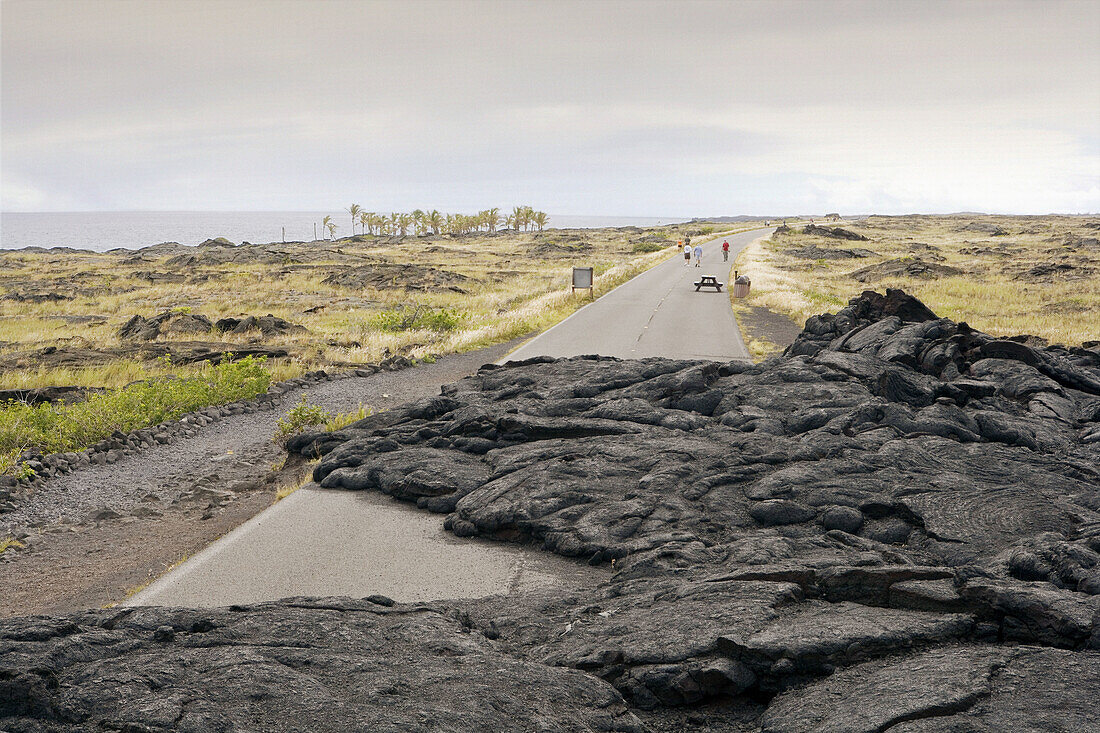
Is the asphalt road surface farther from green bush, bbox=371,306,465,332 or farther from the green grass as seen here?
green bush, bbox=371,306,465,332

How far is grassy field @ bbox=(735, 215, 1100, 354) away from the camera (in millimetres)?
32000

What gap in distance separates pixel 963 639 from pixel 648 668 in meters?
2.07

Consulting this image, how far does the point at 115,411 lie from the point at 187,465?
2.69 meters

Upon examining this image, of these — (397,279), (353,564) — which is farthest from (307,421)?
(397,279)

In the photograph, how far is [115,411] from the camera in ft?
48.5

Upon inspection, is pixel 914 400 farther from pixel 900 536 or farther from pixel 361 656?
pixel 361 656

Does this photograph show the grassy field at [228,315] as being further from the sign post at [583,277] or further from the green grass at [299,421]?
the green grass at [299,421]

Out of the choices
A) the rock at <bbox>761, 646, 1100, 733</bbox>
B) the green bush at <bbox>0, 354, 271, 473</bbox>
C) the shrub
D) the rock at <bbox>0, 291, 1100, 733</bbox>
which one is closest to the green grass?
the shrub

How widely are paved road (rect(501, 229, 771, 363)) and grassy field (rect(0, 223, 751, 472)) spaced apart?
1.74 meters

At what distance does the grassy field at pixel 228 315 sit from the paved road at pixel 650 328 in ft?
5.70

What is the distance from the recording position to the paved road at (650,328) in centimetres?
2373

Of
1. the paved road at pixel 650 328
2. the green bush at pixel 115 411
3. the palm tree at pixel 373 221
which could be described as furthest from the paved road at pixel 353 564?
the palm tree at pixel 373 221

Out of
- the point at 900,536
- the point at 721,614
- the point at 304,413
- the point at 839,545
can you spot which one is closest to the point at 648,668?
the point at 721,614

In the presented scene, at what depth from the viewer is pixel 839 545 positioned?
737cm
